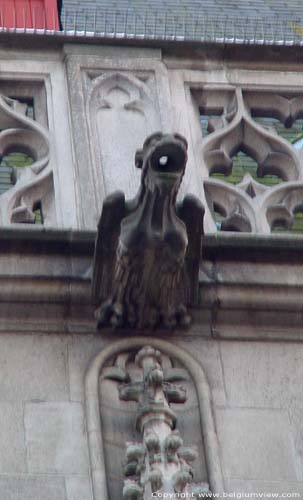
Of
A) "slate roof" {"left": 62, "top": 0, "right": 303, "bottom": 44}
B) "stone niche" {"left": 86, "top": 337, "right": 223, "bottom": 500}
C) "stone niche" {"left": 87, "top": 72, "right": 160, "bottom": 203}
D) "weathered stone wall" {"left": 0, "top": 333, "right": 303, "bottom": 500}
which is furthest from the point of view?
"slate roof" {"left": 62, "top": 0, "right": 303, "bottom": 44}

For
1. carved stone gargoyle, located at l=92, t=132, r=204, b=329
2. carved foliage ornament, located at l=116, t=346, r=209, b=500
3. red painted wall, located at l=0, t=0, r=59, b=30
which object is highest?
red painted wall, located at l=0, t=0, r=59, b=30

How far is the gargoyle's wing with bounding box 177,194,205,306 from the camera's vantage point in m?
10.6

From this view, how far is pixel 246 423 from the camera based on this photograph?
10578 millimetres

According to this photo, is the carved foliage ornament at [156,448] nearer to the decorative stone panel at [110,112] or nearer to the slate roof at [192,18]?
the decorative stone panel at [110,112]

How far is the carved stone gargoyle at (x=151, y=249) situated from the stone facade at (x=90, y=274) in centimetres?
9

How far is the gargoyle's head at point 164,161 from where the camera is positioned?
10273 mm

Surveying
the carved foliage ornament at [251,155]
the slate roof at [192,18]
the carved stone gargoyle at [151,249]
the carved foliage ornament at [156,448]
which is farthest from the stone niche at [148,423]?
the slate roof at [192,18]

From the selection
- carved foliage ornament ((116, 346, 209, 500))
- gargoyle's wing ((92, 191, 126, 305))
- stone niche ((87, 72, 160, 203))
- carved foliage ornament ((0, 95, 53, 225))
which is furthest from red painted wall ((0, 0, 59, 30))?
carved foliage ornament ((116, 346, 209, 500))

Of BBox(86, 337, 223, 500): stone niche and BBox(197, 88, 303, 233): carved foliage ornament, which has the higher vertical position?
BBox(197, 88, 303, 233): carved foliage ornament

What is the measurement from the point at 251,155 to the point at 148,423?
2.35 meters

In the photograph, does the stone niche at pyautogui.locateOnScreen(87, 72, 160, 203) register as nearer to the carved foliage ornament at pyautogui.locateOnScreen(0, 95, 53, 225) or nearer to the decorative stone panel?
the decorative stone panel

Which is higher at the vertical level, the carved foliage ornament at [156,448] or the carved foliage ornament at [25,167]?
the carved foliage ornament at [25,167]

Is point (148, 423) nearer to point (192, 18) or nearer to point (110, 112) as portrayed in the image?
point (110, 112)

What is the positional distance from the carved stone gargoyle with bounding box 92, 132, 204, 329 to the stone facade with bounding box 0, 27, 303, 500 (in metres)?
0.09
